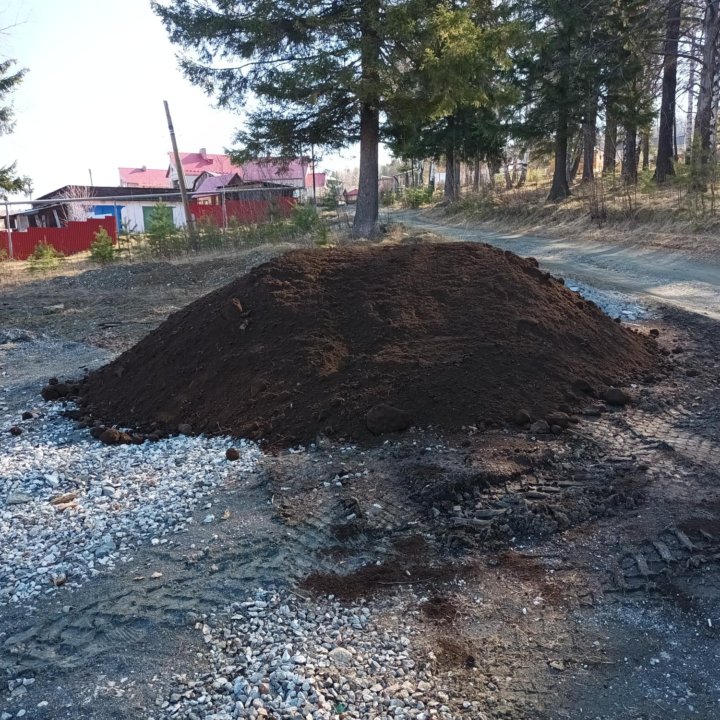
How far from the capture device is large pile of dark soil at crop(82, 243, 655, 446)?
5316 mm

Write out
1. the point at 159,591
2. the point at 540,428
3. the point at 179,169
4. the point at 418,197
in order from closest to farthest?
the point at 159,591 < the point at 540,428 < the point at 179,169 < the point at 418,197

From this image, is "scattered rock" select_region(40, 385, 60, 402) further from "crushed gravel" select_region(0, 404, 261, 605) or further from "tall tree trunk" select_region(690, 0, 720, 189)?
"tall tree trunk" select_region(690, 0, 720, 189)

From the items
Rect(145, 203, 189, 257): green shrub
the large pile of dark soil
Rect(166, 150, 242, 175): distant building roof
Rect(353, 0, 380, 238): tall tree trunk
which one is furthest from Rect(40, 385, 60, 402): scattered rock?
Rect(166, 150, 242, 175): distant building roof

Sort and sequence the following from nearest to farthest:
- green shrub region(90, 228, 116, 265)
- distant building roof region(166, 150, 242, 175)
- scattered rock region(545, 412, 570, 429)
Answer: scattered rock region(545, 412, 570, 429)
green shrub region(90, 228, 116, 265)
distant building roof region(166, 150, 242, 175)

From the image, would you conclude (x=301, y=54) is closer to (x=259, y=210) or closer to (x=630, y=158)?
(x=259, y=210)

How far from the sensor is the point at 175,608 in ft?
10.7

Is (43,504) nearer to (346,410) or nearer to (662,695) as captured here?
(346,410)

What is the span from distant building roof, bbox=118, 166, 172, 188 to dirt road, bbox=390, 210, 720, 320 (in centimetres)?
5992

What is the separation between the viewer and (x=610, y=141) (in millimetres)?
26000

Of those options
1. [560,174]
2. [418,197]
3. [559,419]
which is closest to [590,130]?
[560,174]

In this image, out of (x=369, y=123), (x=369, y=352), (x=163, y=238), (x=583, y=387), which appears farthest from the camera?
(x=163, y=238)

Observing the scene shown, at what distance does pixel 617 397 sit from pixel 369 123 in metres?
13.4

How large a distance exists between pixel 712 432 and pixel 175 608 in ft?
13.3

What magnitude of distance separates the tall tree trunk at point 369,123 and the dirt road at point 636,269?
13.3 ft
